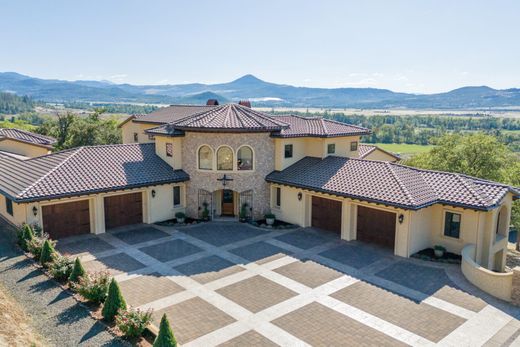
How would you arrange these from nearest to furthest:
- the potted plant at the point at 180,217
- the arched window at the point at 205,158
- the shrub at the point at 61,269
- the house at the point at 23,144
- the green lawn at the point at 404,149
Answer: the shrub at the point at 61,269, the potted plant at the point at 180,217, the arched window at the point at 205,158, the house at the point at 23,144, the green lawn at the point at 404,149

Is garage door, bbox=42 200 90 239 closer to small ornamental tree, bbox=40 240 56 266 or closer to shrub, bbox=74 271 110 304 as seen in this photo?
small ornamental tree, bbox=40 240 56 266

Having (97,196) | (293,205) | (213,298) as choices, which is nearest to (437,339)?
(213,298)

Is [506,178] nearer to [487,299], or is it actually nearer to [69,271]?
[487,299]

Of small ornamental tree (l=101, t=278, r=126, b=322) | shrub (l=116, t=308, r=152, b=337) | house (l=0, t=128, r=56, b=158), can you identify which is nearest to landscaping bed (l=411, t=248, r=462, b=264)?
shrub (l=116, t=308, r=152, b=337)

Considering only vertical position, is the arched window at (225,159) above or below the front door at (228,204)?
above

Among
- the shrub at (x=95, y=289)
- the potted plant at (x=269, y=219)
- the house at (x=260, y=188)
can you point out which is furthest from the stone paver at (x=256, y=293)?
the potted plant at (x=269, y=219)

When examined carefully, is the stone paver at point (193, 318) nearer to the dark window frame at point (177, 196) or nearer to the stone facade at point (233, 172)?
the stone facade at point (233, 172)

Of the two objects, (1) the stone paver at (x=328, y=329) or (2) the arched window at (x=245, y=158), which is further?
(2) the arched window at (x=245, y=158)
